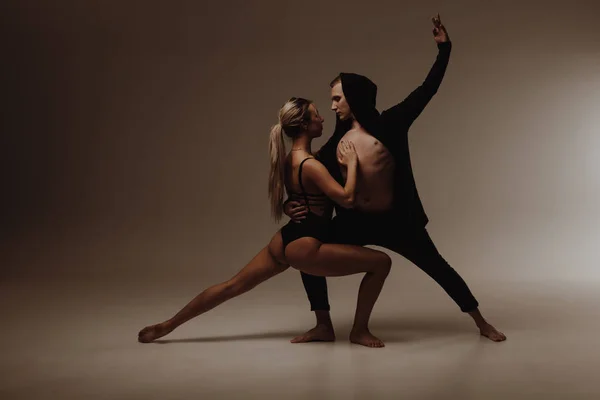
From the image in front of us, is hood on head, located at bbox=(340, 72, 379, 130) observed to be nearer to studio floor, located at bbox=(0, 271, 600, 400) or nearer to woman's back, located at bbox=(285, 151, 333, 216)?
woman's back, located at bbox=(285, 151, 333, 216)

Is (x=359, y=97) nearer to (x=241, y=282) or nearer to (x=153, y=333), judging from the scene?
(x=241, y=282)

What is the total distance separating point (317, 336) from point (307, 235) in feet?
1.86

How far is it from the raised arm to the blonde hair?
1.43 feet

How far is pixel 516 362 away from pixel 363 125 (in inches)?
55.1

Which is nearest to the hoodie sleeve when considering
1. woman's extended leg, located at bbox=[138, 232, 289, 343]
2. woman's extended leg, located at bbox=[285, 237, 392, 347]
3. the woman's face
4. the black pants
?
the woman's face

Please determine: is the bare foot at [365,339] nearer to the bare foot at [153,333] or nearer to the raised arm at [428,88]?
the bare foot at [153,333]

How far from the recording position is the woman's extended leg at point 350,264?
5.31 metres

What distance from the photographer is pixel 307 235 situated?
17.5ft

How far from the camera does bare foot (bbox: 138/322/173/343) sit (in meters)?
5.54

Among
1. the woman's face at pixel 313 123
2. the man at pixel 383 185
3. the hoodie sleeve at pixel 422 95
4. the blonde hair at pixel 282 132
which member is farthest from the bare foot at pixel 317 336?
the hoodie sleeve at pixel 422 95

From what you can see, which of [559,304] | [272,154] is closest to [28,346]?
[272,154]

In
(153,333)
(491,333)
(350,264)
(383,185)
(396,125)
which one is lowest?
(491,333)

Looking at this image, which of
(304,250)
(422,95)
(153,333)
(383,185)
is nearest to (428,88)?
(422,95)

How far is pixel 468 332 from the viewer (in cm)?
577
